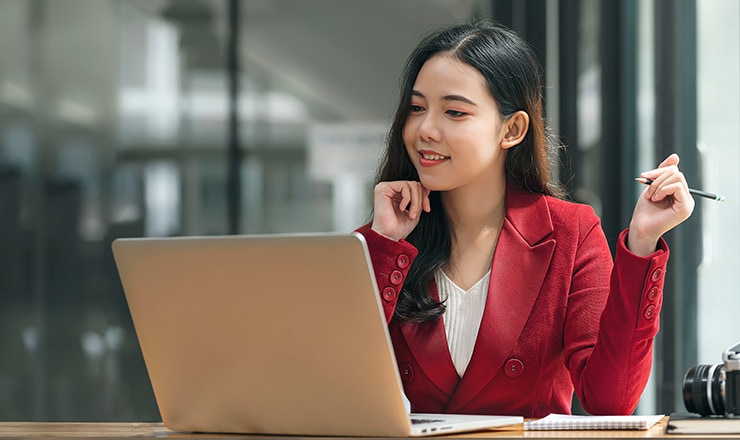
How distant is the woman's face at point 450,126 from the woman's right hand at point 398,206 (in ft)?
0.14

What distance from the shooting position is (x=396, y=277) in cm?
183

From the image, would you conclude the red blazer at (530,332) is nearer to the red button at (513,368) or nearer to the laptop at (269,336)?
the red button at (513,368)

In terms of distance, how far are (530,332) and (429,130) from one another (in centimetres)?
39

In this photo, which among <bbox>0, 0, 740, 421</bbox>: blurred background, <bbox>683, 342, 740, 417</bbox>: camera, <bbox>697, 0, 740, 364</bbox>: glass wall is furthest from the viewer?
<bbox>0, 0, 740, 421</bbox>: blurred background

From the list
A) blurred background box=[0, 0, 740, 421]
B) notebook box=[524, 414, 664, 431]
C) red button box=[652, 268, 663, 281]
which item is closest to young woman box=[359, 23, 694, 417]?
red button box=[652, 268, 663, 281]

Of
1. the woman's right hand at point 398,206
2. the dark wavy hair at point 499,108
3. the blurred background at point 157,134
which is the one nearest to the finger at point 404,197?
the woman's right hand at point 398,206

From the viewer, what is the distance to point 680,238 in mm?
3277

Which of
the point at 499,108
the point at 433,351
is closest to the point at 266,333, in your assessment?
the point at 433,351

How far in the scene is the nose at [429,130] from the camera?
6.53 ft

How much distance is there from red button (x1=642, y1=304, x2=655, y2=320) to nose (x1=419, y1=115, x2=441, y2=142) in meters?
0.49

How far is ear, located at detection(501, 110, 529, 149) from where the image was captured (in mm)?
2084

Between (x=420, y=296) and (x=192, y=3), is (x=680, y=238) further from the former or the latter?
(x=192, y=3)

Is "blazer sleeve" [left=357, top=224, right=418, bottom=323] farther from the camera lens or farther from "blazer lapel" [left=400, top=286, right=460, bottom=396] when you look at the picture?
the camera lens

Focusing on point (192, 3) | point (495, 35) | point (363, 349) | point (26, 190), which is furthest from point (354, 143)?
point (363, 349)
